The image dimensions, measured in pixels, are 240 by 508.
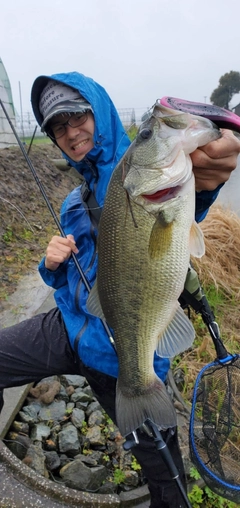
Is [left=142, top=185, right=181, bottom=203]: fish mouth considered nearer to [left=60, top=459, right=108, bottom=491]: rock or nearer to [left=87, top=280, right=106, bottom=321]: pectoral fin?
[left=87, top=280, right=106, bottom=321]: pectoral fin

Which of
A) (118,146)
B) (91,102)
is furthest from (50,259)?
(91,102)

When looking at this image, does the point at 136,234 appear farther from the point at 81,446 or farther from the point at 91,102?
the point at 81,446

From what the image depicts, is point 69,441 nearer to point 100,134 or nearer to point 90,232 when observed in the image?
point 90,232

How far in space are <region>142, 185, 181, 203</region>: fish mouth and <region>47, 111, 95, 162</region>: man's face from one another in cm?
94

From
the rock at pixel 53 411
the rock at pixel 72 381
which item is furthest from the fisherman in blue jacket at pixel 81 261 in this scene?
the rock at pixel 72 381

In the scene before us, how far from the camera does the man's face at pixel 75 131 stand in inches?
95.5

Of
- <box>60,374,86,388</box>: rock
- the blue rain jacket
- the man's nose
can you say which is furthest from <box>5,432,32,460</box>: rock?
the man's nose

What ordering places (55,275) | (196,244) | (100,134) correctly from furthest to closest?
(55,275) → (100,134) → (196,244)

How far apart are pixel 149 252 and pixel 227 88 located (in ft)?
204

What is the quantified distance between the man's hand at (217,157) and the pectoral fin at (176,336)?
0.70 m

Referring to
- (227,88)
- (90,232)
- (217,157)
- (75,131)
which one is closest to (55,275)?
(90,232)

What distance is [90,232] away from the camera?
8.21 ft

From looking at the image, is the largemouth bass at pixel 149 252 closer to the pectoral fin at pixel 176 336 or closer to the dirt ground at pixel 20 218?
the pectoral fin at pixel 176 336

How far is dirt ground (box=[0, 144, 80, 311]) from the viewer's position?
6.66 metres
